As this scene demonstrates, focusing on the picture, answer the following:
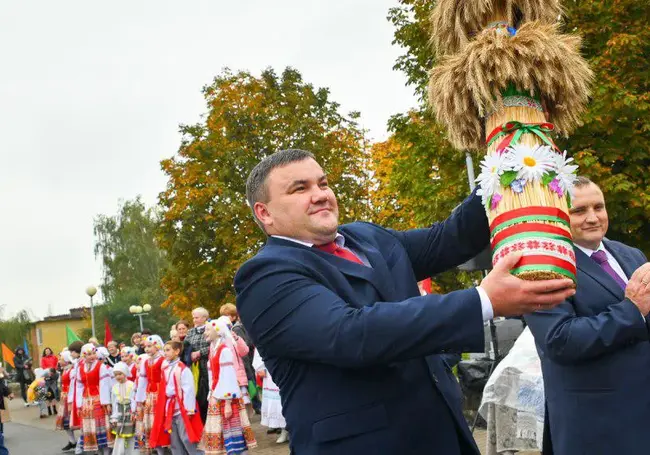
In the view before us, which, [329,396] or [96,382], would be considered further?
[96,382]

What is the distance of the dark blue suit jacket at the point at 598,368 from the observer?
10.7ft

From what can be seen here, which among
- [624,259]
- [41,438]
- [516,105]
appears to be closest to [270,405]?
[41,438]

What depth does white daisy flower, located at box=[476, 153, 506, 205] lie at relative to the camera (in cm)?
244

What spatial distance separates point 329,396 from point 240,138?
1074 inches

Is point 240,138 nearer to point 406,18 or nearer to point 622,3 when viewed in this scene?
point 406,18

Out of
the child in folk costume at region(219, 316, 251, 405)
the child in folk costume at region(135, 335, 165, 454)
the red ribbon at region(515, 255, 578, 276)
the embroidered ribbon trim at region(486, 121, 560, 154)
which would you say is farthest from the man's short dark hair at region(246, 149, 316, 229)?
the child in folk costume at region(135, 335, 165, 454)

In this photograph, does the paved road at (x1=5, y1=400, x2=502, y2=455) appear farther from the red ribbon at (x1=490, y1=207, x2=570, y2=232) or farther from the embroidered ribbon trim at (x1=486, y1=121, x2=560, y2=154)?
the red ribbon at (x1=490, y1=207, x2=570, y2=232)

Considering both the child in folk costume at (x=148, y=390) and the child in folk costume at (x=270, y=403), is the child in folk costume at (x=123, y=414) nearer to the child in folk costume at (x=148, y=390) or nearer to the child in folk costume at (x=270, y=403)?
the child in folk costume at (x=148, y=390)

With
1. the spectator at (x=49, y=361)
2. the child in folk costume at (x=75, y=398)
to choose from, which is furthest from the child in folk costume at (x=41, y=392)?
the child in folk costume at (x=75, y=398)

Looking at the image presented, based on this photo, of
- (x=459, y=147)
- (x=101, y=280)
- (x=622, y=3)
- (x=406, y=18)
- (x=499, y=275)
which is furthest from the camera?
(x=101, y=280)

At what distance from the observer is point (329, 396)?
7.83 ft

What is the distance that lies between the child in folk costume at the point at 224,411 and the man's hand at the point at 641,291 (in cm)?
757

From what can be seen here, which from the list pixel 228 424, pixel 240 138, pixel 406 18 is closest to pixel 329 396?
pixel 228 424

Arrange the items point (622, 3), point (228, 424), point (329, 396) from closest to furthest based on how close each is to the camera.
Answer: point (329, 396), point (228, 424), point (622, 3)
